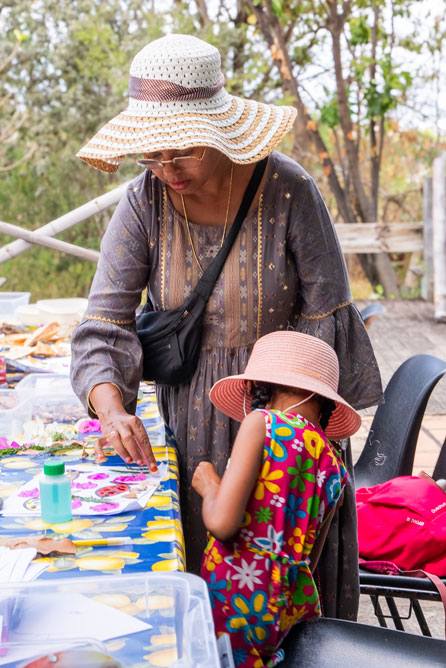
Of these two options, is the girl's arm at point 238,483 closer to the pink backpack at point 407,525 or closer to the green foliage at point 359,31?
the pink backpack at point 407,525

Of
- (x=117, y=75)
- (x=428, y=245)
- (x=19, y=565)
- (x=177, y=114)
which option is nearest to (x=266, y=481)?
(x=19, y=565)

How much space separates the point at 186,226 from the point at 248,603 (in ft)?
3.27

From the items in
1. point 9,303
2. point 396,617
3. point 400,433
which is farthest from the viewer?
point 9,303

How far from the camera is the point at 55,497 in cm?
174

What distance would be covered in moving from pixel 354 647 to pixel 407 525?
79 centimetres

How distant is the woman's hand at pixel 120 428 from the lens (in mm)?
2023

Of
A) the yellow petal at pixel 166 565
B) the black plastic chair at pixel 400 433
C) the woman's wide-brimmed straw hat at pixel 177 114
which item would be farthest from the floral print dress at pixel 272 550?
the black plastic chair at pixel 400 433

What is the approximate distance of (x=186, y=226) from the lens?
7.29ft

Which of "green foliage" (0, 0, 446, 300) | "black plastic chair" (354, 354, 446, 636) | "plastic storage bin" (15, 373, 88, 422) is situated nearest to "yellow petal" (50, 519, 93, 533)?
"plastic storage bin" (15, 373, 88, 422)

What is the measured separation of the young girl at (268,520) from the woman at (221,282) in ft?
1.21

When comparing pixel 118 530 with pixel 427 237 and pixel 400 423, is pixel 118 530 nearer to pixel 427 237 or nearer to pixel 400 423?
pixel 400 423

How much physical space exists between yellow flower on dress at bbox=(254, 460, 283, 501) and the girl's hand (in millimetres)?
111

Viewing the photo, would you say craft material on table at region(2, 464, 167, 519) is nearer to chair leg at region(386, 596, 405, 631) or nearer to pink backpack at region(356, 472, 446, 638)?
pink backpack at region(356, 472, 446, 638)

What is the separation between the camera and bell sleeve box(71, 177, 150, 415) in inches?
85.2
